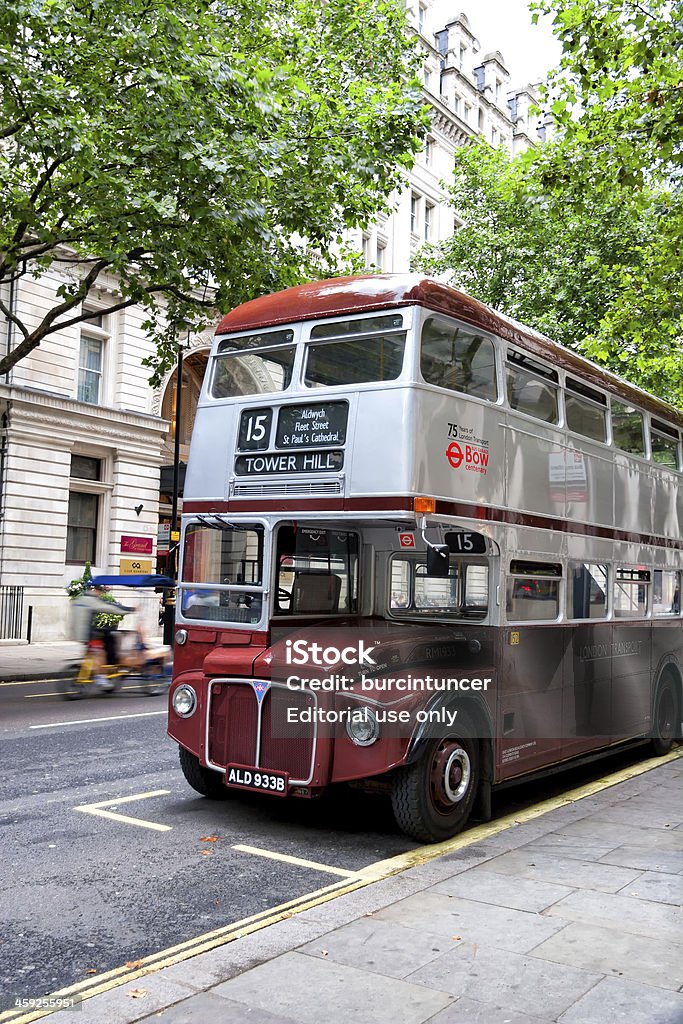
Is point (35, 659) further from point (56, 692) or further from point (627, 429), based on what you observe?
point (627, 429)

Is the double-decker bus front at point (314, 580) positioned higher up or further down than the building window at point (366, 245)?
further down

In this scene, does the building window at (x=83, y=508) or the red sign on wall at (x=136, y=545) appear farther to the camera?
the red sign on wall at (x=136, y=545)

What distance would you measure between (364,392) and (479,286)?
2399cm

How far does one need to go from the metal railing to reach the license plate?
1814cm

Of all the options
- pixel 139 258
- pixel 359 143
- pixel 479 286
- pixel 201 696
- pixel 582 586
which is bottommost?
pixel 201 696

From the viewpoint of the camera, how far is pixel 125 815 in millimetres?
7258

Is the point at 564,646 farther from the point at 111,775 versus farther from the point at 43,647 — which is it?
the point at 43,647

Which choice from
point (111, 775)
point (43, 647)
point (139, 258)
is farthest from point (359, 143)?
point (43, 647)

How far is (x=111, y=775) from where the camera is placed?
28.6 ft

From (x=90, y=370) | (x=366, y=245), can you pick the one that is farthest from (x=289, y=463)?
(x=366, y=245)

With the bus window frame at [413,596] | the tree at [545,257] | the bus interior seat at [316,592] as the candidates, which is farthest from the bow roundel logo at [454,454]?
the tree at [545,257]

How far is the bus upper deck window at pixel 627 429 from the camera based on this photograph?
960 centimetres

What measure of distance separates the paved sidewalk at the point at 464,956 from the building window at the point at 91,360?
22864 millimetres

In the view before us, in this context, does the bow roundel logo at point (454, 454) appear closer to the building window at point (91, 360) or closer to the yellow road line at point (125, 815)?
the yellow road line at point (125, 815)
